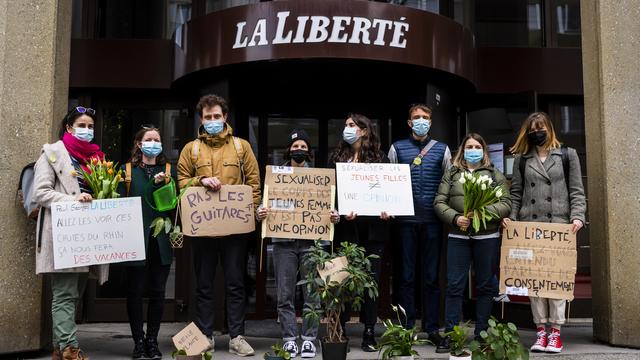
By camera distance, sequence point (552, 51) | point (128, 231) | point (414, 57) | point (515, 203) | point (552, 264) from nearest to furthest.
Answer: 1. point (128, 231)
2. point (552, 264)
3. point (515, 203)
4. point (414, 57)
5. point (552, 51)

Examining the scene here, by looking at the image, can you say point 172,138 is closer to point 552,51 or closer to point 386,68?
point 386,68

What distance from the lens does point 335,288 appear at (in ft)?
14.9

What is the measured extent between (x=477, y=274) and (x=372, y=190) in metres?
1.22

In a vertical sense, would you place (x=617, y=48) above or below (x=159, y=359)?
above

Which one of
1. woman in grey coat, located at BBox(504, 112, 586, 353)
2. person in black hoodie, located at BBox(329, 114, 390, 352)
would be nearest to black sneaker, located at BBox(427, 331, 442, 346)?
person in black hoodie, located at BBox(329, 114, 390, 352)

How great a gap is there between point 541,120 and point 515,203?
0.81 metres

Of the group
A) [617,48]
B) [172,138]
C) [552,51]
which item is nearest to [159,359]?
[172,138]

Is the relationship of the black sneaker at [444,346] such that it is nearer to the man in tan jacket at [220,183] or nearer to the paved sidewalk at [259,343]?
the paved sidewalk at [259,343]

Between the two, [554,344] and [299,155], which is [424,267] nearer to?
[554,344]

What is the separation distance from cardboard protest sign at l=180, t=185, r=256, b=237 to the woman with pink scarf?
0.77m

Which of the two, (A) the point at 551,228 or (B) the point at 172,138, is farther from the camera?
(B) the point at 172,138

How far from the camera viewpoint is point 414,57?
6.33 m

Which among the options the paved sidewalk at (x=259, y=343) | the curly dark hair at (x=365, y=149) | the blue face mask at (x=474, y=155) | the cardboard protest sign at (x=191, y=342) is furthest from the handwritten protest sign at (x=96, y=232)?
the blue face mask at (x=474, y=155)

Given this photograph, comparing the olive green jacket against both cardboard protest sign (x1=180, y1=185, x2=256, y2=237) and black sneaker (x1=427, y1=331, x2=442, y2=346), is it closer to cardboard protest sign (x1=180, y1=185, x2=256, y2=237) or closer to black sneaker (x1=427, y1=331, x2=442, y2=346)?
black sneaker (x1=427, y1=331, x2=442, y2=346)
